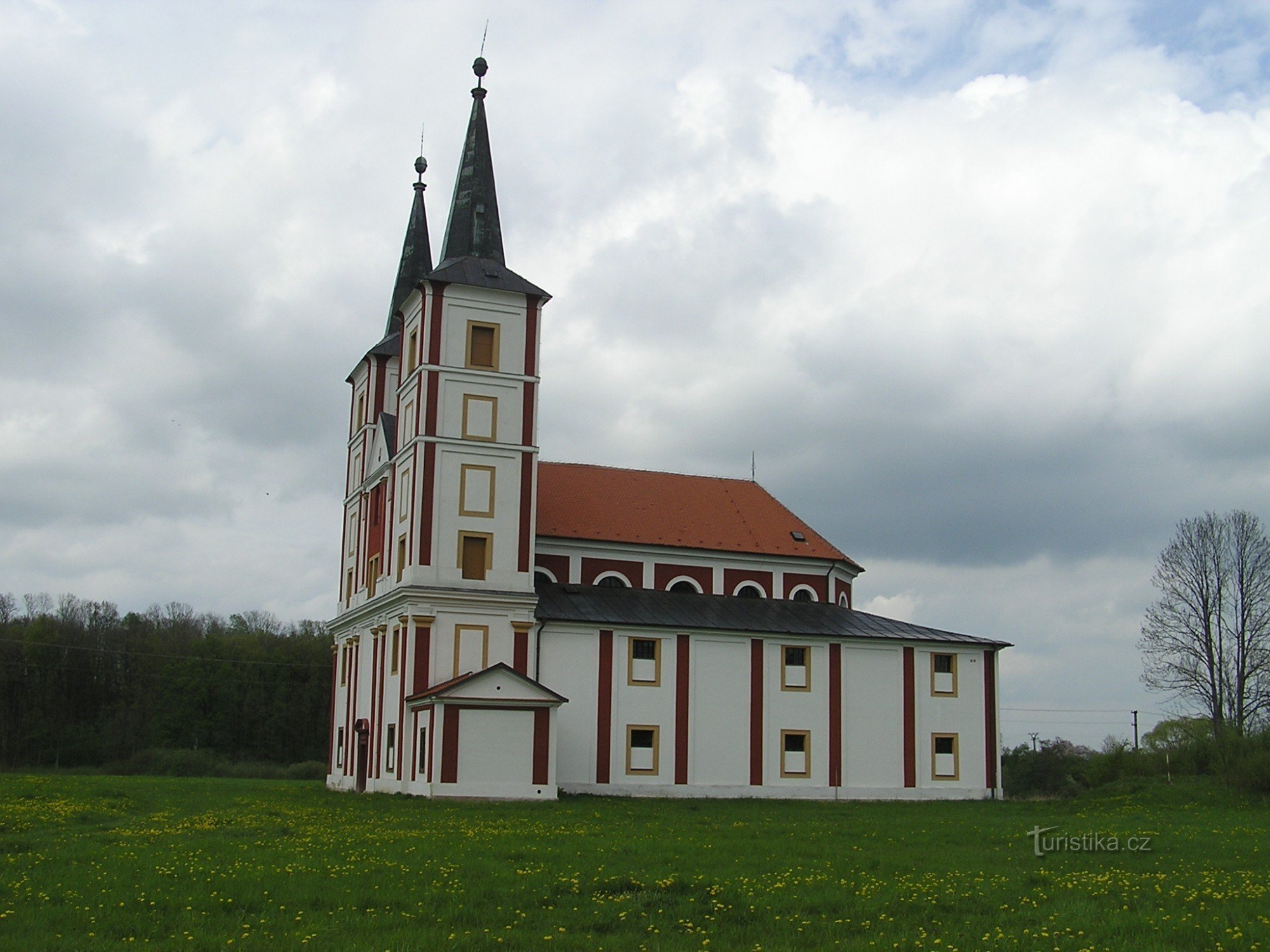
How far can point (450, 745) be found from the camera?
121 ft

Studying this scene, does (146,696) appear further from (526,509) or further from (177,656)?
(526,509)

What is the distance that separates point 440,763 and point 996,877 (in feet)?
74.3

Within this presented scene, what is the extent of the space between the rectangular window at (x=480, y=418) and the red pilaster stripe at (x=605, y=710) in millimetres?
7746

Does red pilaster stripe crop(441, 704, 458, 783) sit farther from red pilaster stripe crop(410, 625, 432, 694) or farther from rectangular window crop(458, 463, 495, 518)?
rectangular window crop(458, 463, 495, 518)

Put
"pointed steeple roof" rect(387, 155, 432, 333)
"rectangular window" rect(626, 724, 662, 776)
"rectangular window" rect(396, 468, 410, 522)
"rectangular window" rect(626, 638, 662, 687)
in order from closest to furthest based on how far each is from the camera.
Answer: "rectangular window" rect(626, 724, 662, 776)
"rectangular window" rect(396, 468, 410, 522)
"rectangular window" rect(626, 638, 662, 687)
"pointed steeple roof" rect(387, 155, 432, 333)

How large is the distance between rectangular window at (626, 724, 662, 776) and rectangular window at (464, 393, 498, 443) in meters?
10.9

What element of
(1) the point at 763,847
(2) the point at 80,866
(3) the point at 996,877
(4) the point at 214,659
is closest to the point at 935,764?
(1) the point at 763,847

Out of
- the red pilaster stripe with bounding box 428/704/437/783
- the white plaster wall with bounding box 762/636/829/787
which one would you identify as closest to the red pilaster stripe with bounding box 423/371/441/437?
the red pilaster stripe with bounding box 428/704/437/783

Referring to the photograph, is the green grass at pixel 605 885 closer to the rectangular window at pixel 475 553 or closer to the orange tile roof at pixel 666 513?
the rectangular window at pixel 475 553

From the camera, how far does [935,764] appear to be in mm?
45062

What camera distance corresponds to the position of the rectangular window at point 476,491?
41156 millimetres

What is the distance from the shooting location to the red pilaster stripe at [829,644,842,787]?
144ft

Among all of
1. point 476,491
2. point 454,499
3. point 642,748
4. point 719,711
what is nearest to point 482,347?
point 476,491

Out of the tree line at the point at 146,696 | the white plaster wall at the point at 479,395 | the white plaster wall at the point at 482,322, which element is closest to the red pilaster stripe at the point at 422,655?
the white plaster wall at the point at 479,395
